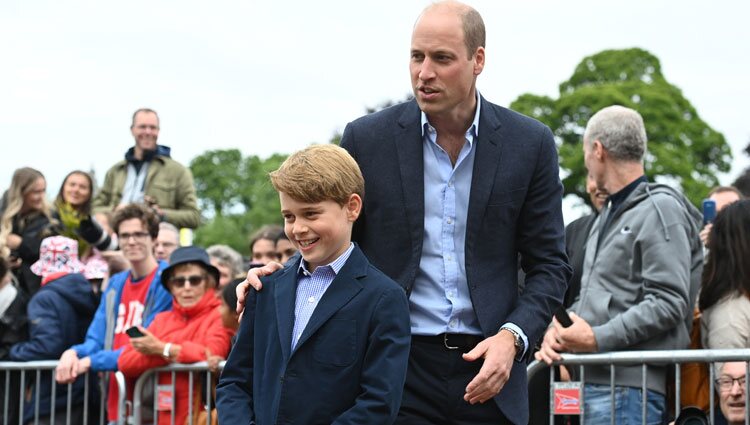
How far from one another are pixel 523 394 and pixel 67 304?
4.94m

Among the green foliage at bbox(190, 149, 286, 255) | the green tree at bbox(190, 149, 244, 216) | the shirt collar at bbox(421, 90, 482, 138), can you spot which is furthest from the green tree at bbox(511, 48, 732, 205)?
the shirt collar at bbox(421, 90, 482, 138)

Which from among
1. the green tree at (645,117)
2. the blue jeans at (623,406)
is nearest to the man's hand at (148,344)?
the blue jeans at (623,406)

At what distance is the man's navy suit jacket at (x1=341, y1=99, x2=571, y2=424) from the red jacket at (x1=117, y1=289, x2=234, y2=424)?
3.26 m

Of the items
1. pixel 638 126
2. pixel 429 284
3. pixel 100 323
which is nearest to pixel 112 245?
pixel 100 323

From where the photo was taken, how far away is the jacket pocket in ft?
11.6

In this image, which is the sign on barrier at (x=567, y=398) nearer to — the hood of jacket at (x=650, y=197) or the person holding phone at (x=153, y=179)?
the hood of jacket at (x=650, y=197)

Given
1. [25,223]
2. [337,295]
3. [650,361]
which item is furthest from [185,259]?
[337,295]

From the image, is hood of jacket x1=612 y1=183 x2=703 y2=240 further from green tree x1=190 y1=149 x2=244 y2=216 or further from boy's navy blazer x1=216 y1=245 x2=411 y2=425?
green tree x1=190 y1=149 x2=244 y2=216

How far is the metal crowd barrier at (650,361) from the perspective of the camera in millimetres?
5352

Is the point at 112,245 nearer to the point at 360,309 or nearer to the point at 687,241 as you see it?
the point at 687,241

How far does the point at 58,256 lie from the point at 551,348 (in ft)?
14.2

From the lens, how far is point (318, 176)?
139 inches

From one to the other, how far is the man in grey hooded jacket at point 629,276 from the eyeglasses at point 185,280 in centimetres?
245

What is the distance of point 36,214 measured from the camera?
9172 millimetres
